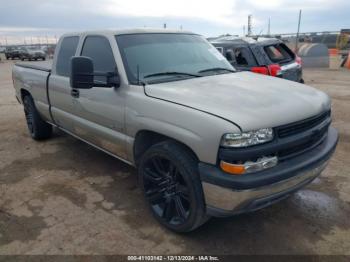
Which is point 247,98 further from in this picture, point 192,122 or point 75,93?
point 75,93

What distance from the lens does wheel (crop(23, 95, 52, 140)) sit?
5.69 meters

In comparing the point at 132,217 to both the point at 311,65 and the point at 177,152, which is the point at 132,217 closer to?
the point at 177,152

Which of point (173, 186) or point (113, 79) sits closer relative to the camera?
point (173, 186)

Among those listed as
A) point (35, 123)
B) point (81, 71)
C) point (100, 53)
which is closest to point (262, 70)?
point (100, 53)

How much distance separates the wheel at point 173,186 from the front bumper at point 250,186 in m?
0.11

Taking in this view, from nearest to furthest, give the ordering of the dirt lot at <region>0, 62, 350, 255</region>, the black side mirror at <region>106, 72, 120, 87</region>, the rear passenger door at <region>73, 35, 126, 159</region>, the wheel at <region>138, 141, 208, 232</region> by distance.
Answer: the wheel at <region>138, 141, 208, 232</region>
the dirt lot at <region>0, 62, 350, 255</region>
the black side mirror at <region>106, 72, 120, 87</region>
the rear passenger door at <region>73, 35, 126, 159</region>

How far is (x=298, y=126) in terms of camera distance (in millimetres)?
2684

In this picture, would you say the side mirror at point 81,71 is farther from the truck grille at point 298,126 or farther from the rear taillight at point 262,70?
the rear taillight at point 262,70

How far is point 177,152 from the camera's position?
8.96ft

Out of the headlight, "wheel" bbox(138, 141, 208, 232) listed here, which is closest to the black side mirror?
"wheel" bbox(138, 141, 208, 232)

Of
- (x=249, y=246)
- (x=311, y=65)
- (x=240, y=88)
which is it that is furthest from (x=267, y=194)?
(x=311, y=65)

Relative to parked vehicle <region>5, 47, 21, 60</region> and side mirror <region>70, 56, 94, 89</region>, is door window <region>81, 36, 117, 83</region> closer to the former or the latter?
side mirror <region>70, 56, 94, 89</region>

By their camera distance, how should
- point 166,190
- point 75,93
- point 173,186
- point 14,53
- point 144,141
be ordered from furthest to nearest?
point 14,53 < point 75,93 < point 144,141 < point 166,190 < point 173,186

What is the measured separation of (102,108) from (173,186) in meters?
1.29
